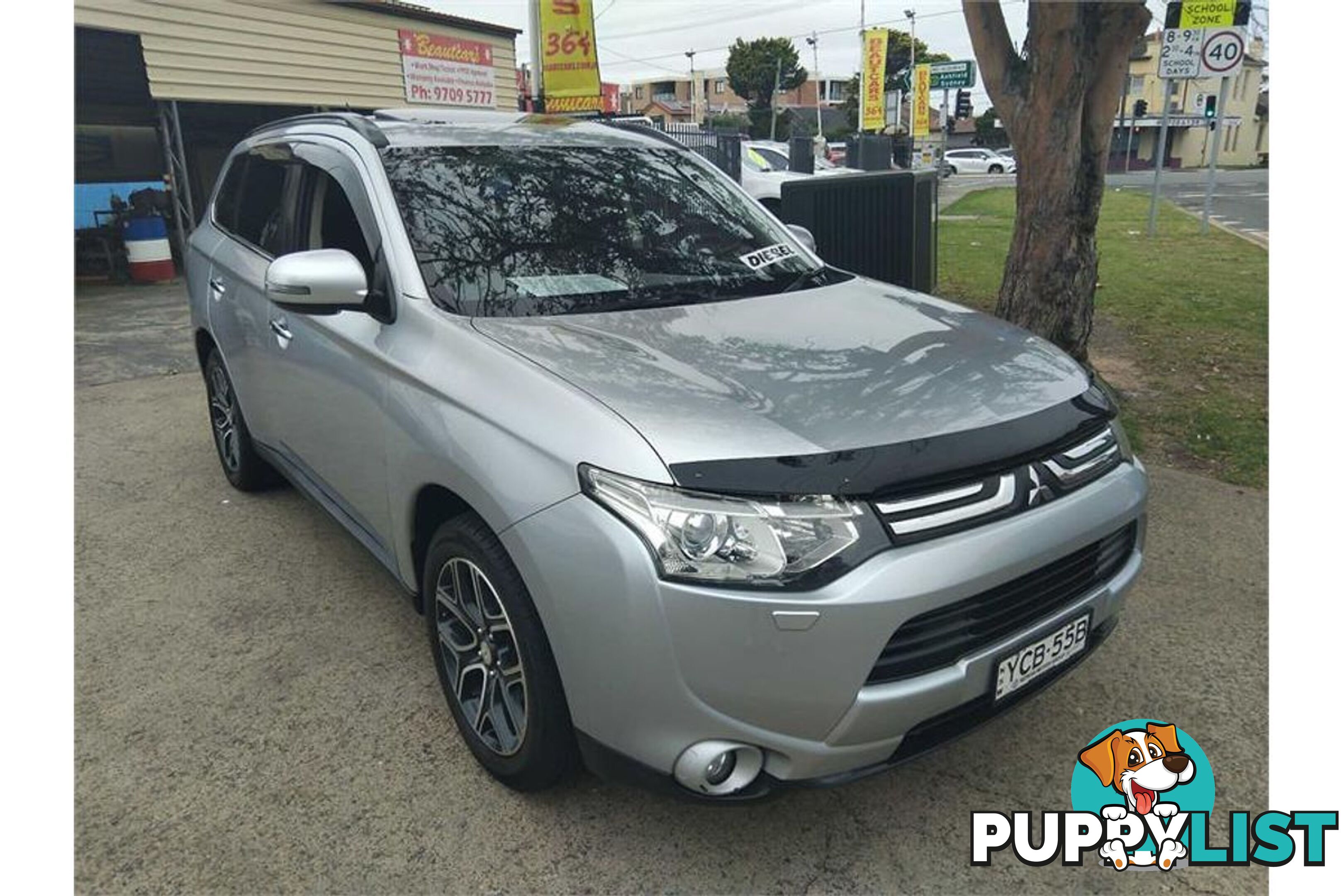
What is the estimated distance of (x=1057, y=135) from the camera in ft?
18.5

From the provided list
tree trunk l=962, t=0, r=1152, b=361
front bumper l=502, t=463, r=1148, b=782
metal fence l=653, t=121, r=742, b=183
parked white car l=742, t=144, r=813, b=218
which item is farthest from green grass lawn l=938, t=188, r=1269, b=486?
front bumper l=502, t=463, r=1148, b=782

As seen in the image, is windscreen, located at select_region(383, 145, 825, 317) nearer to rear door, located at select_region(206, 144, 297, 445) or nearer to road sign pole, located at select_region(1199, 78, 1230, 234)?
rear door, located at select_region(206, 144, 297, 445)

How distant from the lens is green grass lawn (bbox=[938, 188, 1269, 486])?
5.29 m

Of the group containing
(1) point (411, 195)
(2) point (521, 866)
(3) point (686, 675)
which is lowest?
(2) point (521, 866)

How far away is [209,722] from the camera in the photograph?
114 inches

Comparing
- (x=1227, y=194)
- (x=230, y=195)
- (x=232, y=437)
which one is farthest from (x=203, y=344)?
(x=1227, y=194)

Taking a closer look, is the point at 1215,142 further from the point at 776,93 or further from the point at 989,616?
the point at 776,93

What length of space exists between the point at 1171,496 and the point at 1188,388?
6.96 feet

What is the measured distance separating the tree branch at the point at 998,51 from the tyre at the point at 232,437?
4831 mm

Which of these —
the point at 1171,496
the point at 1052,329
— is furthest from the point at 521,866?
the point at 1052,329

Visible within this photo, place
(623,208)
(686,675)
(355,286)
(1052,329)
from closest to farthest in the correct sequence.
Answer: (686,675), (355,286), (623,208), (1052,329)

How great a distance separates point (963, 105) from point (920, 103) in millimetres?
2066

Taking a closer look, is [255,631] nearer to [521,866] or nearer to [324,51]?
[521,866]

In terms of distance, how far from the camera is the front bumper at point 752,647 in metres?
1.89
